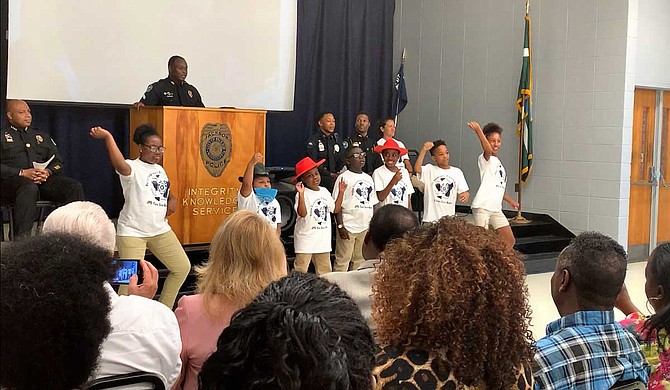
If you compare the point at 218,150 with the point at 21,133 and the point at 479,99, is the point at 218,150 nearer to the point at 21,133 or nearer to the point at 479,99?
the point at 21,133

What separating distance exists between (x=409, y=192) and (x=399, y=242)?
16.1 ft

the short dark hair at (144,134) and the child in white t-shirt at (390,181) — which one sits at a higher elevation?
the short dark hair at (144,134)

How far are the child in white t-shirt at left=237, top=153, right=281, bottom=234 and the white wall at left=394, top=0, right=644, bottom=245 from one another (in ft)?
13.9

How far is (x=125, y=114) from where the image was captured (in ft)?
24.8

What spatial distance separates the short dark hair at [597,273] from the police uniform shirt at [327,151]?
17.6 ft

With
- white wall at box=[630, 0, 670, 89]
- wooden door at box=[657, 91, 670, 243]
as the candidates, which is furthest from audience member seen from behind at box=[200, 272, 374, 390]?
wooden door at box=[657, 91, 670, 243]

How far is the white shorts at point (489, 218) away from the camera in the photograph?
6.81 meters

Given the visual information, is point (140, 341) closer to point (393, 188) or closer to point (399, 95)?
point (393, 188)

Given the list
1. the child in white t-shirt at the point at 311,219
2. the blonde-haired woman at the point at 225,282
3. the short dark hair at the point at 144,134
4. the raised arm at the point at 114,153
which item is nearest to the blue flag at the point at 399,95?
the child in white t-shirt at the point at 311,219

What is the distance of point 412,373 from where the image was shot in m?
1.57

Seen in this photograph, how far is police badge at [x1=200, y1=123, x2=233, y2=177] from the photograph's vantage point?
622 centimetres

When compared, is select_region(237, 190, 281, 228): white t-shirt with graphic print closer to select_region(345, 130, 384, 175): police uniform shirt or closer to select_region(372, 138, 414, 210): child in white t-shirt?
select_region(372, 138, 414, 210): child in white t-shirt

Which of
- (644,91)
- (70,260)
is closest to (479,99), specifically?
(644,91)

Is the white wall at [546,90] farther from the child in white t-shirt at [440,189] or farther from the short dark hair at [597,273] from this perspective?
the short dark hair at [597,273]
